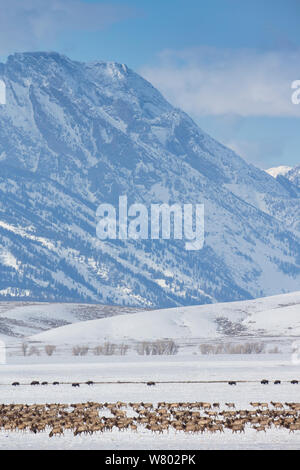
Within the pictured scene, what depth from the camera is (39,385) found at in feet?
232

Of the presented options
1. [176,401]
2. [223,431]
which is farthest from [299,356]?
[223,431]

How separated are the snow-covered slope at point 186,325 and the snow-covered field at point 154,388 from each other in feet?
118

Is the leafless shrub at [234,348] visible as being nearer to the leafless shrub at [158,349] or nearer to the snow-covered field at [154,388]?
the leafless shrub at [158,349]

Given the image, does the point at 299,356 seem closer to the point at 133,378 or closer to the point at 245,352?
the point at 245,352

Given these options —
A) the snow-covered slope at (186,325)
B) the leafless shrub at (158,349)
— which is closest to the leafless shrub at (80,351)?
the leafless shrub at (158,349)

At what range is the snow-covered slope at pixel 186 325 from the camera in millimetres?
148625

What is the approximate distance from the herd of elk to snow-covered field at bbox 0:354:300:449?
0.56 m

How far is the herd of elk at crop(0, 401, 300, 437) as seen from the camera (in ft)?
138

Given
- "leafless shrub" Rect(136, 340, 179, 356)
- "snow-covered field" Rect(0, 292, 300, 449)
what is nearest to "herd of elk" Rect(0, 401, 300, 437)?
"snow-covered field" Rect(0, 292, 300, 449)

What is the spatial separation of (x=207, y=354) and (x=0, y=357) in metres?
25.8

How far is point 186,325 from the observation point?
161 meters

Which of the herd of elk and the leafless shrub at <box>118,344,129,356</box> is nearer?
the herd of elk

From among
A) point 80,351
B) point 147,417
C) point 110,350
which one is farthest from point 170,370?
point 147,417

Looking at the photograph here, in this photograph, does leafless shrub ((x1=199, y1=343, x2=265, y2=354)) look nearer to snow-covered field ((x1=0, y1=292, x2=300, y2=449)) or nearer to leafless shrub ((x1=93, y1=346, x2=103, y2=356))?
snow-covered field ((x1=0, y1=292, x2=300, y2=449))
